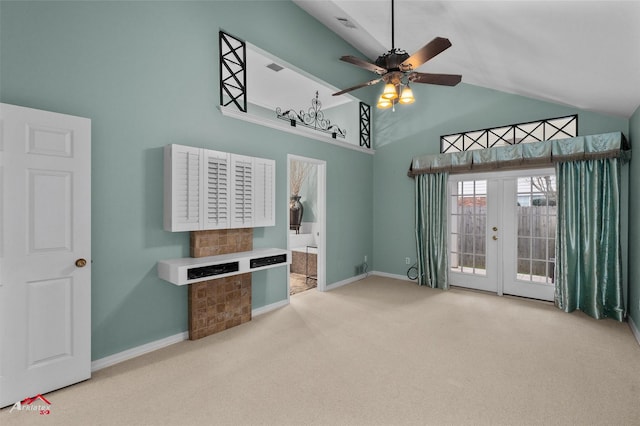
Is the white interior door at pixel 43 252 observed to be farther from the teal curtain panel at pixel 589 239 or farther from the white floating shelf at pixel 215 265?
the teal curtain panel at pixel 589 239

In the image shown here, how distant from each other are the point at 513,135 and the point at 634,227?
1822mm

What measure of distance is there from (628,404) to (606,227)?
7.68 ft

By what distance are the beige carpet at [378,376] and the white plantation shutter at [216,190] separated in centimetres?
120

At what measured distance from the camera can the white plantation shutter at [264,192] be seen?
3.52m

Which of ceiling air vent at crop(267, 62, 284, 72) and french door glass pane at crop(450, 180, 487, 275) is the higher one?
ceiling air vent at crop(267, 62, 284, 72)

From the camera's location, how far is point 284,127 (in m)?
4.11

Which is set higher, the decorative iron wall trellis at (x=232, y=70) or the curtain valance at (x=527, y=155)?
the decorative iron wall trellis at (x=232, y=70)

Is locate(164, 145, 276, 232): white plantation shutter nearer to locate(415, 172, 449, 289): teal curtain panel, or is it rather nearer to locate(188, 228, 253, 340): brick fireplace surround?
locate(188, 228, 253, 340): brick fireplace surround

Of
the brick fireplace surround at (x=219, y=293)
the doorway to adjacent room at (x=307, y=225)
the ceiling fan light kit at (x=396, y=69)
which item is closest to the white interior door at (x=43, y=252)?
the brick fireplace surround at (x=219, y=293)

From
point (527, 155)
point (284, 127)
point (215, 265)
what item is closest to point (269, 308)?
point (215, 265)

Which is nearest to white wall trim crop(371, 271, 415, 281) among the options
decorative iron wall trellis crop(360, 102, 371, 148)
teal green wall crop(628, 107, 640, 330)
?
decorative iron wall trellis crop(360, 102, 371, 148)

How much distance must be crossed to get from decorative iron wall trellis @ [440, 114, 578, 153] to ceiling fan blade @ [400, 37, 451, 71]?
264cm

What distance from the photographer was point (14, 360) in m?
2.03

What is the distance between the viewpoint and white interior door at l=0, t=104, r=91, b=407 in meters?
2.01
